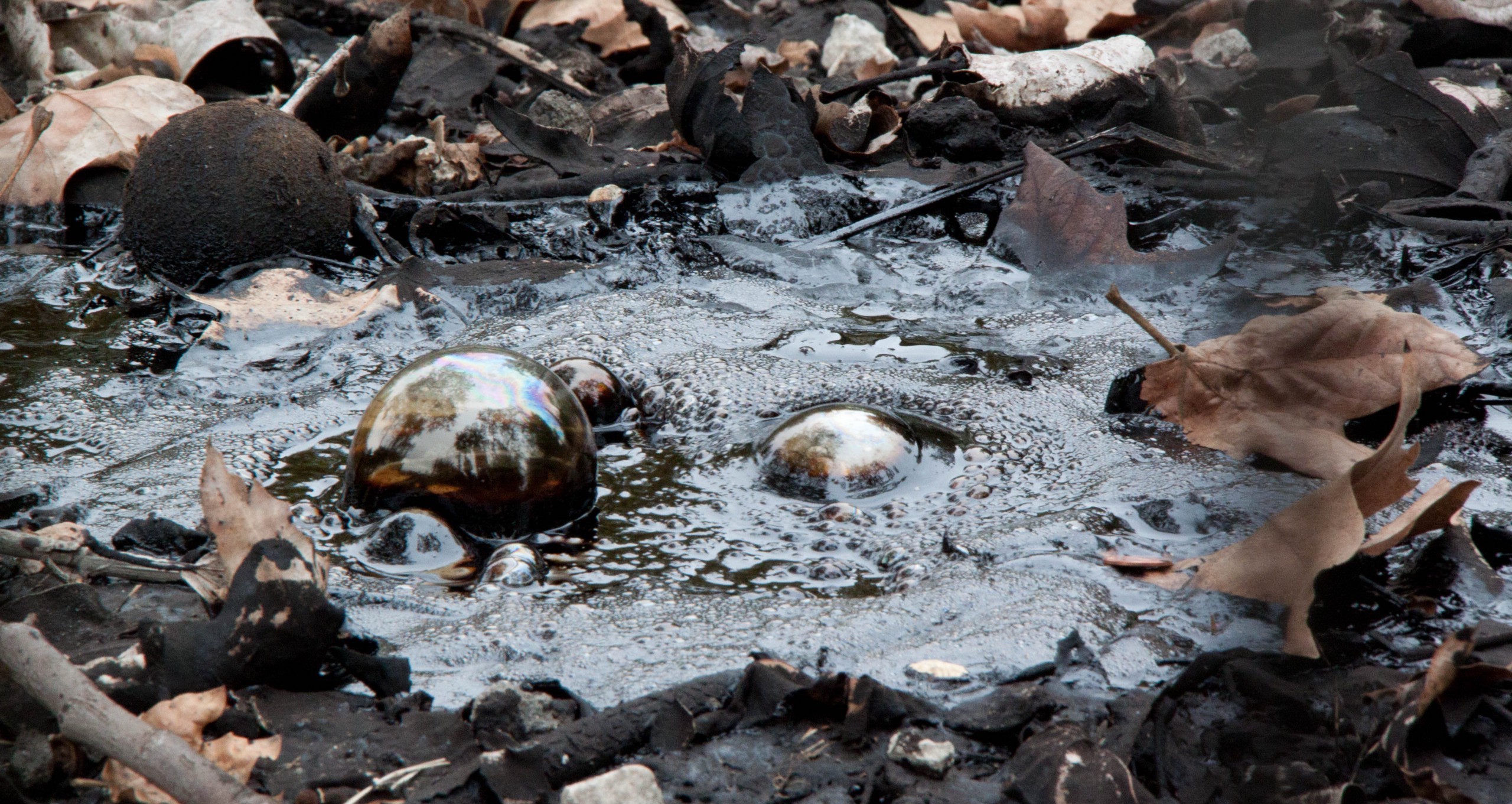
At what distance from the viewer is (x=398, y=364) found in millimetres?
2807

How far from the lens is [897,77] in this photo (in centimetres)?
402

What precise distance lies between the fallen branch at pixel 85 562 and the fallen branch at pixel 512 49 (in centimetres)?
337

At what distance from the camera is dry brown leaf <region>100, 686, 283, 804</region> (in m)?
1.31

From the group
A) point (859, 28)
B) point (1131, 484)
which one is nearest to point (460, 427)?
point (1131, 484)

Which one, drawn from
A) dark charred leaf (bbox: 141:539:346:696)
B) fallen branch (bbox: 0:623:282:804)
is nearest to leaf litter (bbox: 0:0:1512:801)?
dark charred leaf (bbox: 141:539:346:696)

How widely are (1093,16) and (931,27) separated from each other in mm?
732

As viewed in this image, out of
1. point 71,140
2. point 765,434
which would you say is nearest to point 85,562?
point 765,434

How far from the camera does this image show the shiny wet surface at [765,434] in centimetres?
168

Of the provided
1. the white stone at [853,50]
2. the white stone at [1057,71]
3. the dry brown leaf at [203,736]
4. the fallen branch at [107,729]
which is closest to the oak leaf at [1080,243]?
the white stone at [1057,71]

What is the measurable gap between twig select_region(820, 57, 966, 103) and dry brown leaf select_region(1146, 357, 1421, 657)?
278 centimetres

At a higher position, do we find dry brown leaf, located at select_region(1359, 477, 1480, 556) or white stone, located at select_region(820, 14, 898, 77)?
dry brown leaf, located at select_region(1359, 477, 1480, 556)

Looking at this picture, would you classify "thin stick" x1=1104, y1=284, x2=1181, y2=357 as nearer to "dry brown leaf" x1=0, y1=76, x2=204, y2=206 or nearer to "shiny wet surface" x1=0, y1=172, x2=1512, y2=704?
"shiny wet surface" x1=0, y1=172, x2=1512, y2=704

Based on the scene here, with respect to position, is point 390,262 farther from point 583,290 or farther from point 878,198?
point 878,198

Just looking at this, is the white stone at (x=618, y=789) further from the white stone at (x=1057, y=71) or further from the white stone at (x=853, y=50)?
the white stone at (x=853, y=50)
